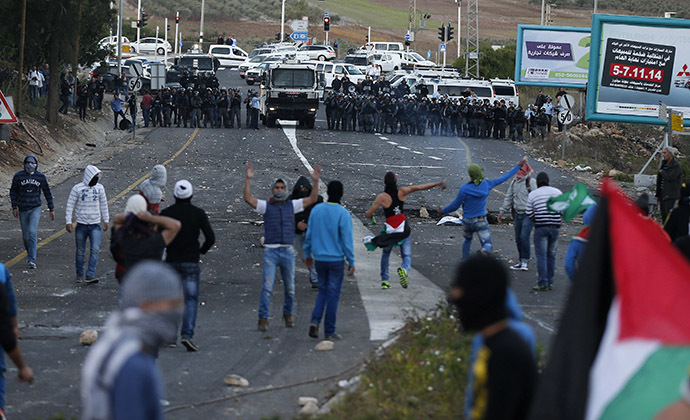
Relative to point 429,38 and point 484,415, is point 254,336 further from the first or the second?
point 429,38

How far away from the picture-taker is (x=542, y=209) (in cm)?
1425

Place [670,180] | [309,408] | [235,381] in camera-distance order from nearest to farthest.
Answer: [309,408]
[235,381]
[670,180]

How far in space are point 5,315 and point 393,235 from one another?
778 centimetres

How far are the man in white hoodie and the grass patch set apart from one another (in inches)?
240

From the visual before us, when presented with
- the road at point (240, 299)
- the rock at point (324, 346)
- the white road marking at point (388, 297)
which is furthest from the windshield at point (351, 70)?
the rock at point (324, 346)

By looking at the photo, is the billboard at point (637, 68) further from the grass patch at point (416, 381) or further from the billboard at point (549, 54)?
the grass patch at point (416, 381)

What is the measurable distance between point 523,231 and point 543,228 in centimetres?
124

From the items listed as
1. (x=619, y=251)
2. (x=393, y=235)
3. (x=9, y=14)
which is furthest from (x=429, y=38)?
(x=619, y=251)

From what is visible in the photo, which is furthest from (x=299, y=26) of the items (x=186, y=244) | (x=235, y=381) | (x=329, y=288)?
(x=235, y=381)

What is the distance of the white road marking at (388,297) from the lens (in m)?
11.9

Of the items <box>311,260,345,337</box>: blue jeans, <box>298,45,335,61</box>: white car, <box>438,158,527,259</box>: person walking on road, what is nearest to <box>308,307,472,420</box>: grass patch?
<box>311,260,345,337</box>: blue jeans

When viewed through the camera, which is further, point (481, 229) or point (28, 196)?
point (28, 196)

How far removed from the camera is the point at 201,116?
43.4 m

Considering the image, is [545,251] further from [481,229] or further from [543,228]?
[481,229]
